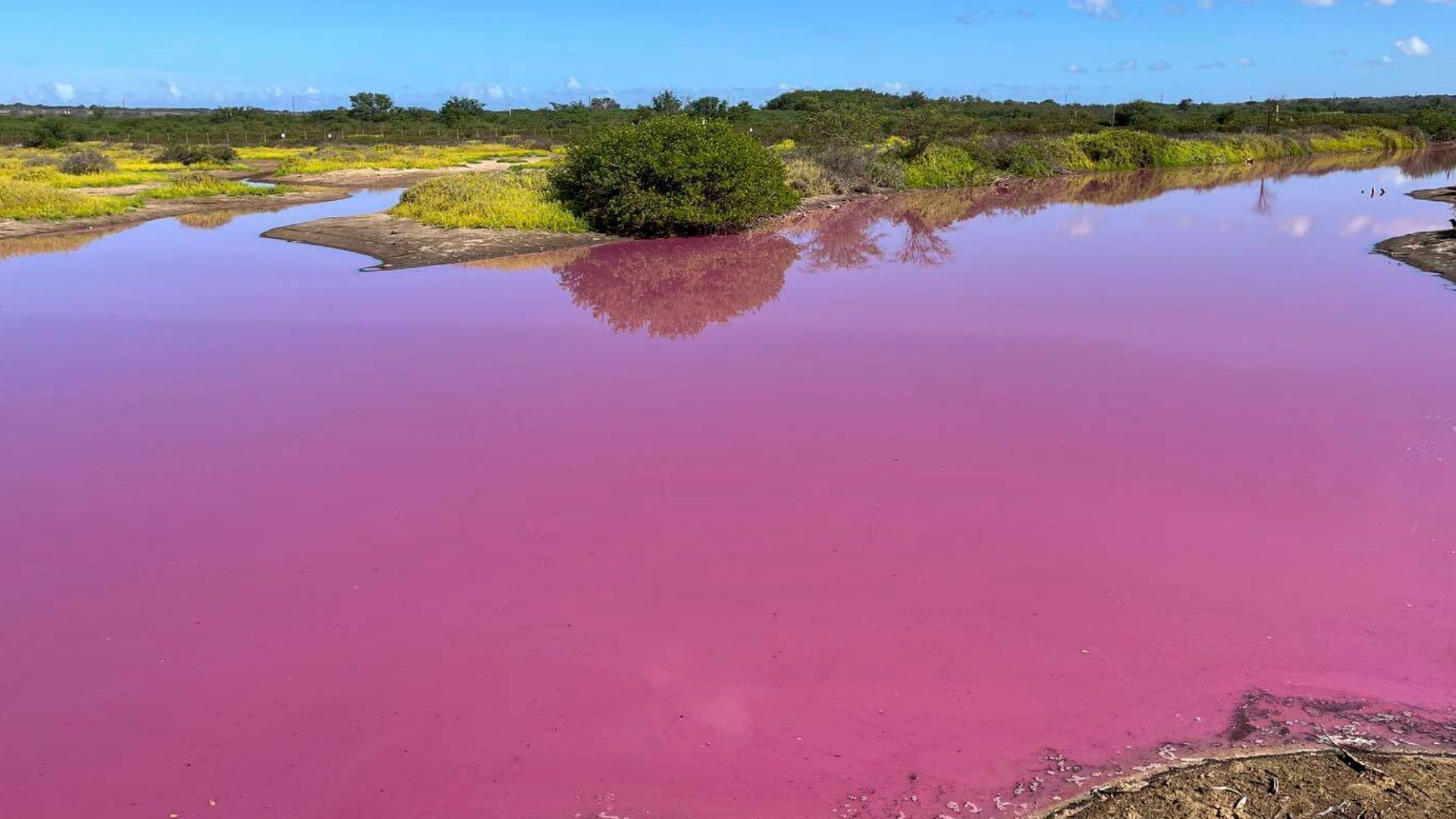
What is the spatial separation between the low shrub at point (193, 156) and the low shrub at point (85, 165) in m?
4.73

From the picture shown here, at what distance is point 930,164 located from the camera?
31.2m

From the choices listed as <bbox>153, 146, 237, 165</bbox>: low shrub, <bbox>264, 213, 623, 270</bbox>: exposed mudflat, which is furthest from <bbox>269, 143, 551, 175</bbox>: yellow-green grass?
<bbox>264, 213, 623, 270</bbox>: exposed mudflat

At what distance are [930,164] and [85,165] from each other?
1015 inches

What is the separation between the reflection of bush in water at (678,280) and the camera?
39.0ft

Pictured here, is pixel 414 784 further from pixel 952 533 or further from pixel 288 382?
pixel 288 382

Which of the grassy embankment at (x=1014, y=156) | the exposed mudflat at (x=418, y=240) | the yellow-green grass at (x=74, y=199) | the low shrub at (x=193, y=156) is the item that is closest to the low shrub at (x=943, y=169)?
the grassy embankment at (x=1014, y=156)

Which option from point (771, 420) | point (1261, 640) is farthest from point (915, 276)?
point (1261, 640)

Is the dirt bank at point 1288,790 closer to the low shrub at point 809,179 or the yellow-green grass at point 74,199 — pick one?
the low shrub at point 809,179

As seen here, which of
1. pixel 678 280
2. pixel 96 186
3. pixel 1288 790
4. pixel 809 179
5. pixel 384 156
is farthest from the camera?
pixel 384 156

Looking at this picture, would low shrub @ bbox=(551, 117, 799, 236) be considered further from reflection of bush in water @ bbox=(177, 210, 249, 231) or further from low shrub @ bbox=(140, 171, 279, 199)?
low shrub @ bbox=(140, 171, 279, 199)

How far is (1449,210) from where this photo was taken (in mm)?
22547

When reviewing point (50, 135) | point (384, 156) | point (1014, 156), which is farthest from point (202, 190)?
point (50, 135)

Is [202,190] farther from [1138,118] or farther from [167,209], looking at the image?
[1138,118]

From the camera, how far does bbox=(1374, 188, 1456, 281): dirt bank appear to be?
1443cm
